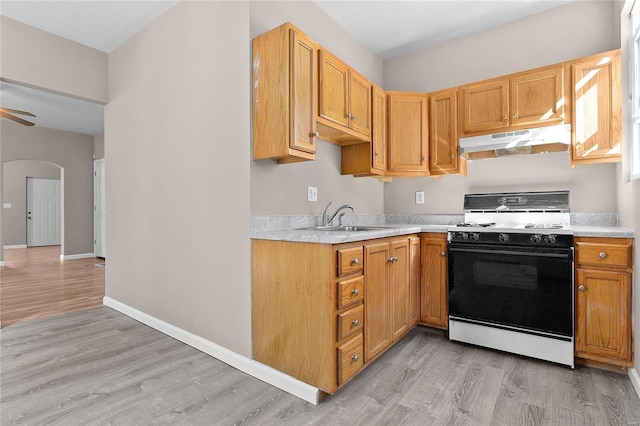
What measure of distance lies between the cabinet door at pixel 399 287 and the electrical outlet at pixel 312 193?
750 millimetres

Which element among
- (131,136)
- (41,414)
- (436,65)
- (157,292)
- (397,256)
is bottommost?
(41,414)

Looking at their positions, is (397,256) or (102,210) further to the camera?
(102,210)

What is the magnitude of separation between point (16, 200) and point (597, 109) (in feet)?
38.1

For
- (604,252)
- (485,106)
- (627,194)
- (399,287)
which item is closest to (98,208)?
(399,287)

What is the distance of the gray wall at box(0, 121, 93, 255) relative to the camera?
6.29 m

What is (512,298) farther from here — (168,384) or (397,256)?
(168,384)

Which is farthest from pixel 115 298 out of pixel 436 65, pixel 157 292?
pixel 436 65

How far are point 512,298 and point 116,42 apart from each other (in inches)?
168

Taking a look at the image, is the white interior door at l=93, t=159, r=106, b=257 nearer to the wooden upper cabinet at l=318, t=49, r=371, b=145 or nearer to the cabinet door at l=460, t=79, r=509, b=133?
the wooden upper cabinet at l=318, t=49, r=371, b=145

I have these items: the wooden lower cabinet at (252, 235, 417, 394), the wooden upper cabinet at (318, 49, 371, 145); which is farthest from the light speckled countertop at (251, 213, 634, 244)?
the wooden upper cabinet at (318, 49, 371, 145)

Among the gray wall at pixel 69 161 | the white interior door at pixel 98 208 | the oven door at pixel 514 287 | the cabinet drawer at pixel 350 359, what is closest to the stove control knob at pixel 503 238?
the oven door at pixel 514 287

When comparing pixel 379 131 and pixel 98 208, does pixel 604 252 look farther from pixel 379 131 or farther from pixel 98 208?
pixel 98 208

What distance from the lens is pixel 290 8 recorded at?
2520 mm

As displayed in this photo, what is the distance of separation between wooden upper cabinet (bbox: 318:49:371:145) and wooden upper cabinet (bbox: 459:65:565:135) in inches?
35.7
